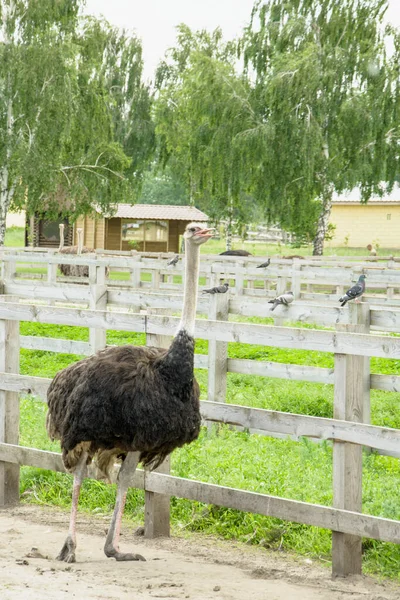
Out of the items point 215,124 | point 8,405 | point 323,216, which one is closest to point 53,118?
point 215,124

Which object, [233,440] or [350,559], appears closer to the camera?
[350,559]

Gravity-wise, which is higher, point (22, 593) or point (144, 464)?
point (144, 464)

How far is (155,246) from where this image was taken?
5006 cm

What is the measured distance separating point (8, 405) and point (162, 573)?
1.87 metres

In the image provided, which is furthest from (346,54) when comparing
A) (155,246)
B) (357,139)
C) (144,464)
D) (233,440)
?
(144,464)

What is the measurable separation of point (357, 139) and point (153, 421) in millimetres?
29480

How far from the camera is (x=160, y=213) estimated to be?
4956 cm

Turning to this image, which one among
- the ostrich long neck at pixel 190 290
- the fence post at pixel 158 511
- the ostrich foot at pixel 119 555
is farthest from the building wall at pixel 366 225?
Answer: the ostrich foot at pixel 119 555

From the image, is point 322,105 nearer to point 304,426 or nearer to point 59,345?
point 59,345

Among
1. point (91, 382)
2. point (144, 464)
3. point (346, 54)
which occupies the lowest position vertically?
point (144, 464)

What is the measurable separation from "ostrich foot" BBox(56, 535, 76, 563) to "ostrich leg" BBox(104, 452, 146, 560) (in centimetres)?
17

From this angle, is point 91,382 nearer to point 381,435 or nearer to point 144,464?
point 144,464

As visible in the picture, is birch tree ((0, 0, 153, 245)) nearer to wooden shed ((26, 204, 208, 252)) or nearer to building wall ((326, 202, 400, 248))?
wooden shed ((26, 204, 208, 252))

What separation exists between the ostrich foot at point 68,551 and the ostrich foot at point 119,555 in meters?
0.17
